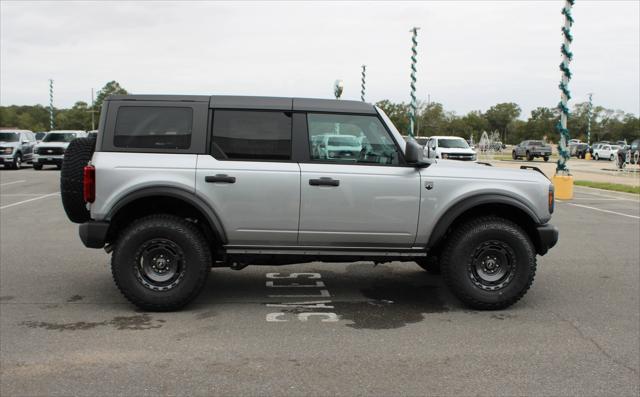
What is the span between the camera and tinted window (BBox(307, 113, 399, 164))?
5.63 meters

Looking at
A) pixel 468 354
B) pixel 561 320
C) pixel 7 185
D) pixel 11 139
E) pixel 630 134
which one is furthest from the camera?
pixel 630 134

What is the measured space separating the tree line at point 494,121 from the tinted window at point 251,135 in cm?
8338

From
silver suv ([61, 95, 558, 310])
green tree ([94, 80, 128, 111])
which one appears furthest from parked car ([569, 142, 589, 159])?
green tree ([94, 80, 128, 111])

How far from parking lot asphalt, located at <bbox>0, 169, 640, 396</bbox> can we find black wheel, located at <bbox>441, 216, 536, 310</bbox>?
0.59ft

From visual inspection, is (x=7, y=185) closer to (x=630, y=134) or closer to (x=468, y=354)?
(x=468, y=354)

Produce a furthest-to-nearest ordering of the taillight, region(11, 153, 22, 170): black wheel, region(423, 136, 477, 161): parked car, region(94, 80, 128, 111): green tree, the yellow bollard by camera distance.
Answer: region(94, 80, 128, 111): green tree, region(423, 136, 477, 161): parked car, region(11, 153, 22, 170): black wheel, the yellow bollard, the taillight

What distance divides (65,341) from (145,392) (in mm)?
1259

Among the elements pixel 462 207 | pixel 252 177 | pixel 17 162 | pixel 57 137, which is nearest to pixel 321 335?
pixel 252 177

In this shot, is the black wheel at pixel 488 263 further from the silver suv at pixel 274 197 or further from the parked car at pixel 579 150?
the parked car at pixel 579 150

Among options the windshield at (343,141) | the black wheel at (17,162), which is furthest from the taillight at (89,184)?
the black wheel at (17,162)

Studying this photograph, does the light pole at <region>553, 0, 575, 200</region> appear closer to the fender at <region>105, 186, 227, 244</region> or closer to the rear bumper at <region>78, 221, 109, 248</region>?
the fender at <region>105, 186, 227, 244</region>

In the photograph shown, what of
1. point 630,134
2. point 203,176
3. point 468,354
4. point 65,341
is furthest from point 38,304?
point 630,134

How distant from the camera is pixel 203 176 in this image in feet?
17.8

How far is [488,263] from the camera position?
18.8 ft
